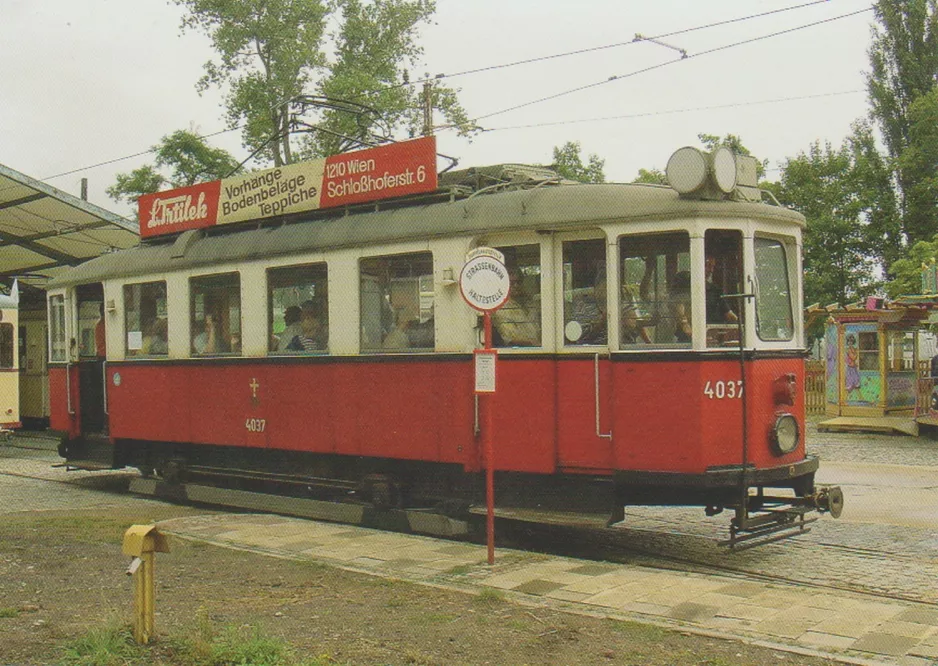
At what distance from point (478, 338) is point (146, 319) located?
5.45 meters

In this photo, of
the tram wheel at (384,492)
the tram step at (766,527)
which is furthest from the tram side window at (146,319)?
the tram step at (766,527)

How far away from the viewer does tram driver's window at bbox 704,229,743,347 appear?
8.47 metres

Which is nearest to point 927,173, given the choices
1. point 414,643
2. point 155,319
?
point 155,319

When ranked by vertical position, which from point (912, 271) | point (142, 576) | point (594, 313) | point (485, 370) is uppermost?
point (912, 271)

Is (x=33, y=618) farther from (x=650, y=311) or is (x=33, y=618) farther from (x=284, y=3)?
(x=284, y=3)

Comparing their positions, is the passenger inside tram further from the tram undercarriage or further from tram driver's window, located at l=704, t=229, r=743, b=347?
the tram undercarriage

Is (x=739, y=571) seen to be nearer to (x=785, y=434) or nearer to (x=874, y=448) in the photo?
(x=785, y=434)

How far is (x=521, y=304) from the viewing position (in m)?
9.23

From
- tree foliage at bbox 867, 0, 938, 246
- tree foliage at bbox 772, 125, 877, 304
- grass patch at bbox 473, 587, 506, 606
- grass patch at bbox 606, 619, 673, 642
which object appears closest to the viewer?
grass patch at bbox 606, 619, 673, 642

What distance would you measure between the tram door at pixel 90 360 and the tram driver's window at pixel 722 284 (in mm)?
9029

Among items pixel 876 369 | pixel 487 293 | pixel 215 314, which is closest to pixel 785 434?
pixel 487 293

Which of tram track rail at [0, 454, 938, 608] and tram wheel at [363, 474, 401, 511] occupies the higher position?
tram wheel at [363, 474, 401, 511]

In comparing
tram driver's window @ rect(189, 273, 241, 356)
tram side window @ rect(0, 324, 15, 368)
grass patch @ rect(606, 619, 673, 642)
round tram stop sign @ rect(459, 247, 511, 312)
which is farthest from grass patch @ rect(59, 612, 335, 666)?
tram side window @ rect(0, 324, 15, 368)

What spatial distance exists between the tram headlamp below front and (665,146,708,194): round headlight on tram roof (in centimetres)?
200
